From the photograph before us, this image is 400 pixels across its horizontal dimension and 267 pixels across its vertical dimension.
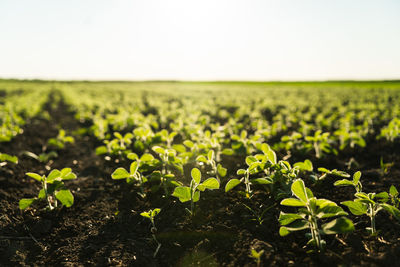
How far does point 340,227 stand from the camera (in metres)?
1.41

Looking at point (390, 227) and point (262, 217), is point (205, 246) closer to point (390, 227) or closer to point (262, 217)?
point (262, 217)

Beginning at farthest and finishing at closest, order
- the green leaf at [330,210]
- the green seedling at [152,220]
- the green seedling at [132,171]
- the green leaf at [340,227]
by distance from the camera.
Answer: the green seedling at [132,171] → the green seedling at [152,220] → the green leaf at [330,210] → the green leaf at [340,227]

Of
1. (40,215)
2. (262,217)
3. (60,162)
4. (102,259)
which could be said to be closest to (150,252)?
(102,259)

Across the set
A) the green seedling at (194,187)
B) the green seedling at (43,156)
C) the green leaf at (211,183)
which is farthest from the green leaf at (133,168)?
the green seedling at (43,156)

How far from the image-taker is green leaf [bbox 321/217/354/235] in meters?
1.39

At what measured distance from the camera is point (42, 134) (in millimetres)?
5902

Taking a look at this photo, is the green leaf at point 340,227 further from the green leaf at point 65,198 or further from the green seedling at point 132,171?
the green leaf at point 65,198

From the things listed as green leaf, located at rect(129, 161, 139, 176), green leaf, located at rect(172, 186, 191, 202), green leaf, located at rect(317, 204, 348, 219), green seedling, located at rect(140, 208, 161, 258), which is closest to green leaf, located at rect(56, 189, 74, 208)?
green leaf, located at rect(129, 161, 139, 176)

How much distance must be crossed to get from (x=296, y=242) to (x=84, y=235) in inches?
60.9

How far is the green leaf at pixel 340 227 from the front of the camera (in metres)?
1.39

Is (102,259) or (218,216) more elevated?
(218,216)

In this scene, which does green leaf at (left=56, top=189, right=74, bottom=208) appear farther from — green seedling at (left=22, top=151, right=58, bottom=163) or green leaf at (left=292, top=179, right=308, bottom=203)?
green leaf at (left=292, top=179, right=308, bottom=203)

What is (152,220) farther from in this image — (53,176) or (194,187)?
(53,176)

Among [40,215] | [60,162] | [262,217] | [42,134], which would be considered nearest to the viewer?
[262,217]
